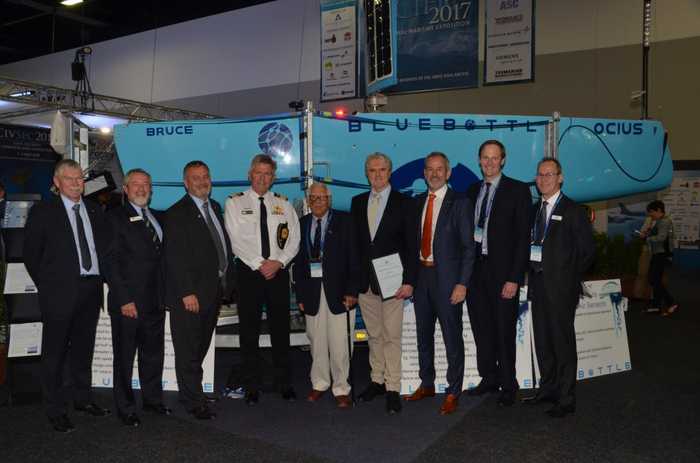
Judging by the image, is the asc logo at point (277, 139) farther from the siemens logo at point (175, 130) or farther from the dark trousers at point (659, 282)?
the dark trousers at point (659, 282)

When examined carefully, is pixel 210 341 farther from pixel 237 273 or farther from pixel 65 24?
pixel 65 24

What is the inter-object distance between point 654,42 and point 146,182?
8725 mm

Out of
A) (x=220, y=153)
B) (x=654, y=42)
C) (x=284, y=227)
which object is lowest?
(x=284, y=227)

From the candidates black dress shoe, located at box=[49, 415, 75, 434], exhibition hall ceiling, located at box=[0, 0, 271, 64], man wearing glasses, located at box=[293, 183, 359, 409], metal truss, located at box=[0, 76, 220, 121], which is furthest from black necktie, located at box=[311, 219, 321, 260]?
exhibition hall ceiling, located at box=[0, 0, 271, 64]

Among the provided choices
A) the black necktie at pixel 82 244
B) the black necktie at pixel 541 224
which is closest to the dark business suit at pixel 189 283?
the black necktie at pixel 82 244

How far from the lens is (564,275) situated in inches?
126

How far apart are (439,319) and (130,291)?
170 centimetres

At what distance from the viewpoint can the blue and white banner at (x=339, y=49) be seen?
7.48 metres

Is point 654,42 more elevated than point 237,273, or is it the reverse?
point 654,42

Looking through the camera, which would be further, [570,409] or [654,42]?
[654,42]

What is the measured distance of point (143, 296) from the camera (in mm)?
3113

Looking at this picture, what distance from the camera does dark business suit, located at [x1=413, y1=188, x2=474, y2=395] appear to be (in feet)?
10.6

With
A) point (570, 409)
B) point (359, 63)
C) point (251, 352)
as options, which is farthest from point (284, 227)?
point (359, 63)

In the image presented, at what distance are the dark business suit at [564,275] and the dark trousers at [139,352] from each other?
2168 millimetres
